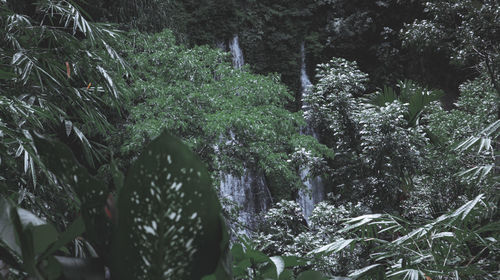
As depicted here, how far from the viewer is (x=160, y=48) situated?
5637 mm

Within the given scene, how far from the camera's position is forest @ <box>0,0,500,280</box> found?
311mm

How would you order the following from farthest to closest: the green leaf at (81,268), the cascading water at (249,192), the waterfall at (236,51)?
1. the waterfall at (236,51)
2. the cascading water at (249,192)
3. the green leaf at (81,268)

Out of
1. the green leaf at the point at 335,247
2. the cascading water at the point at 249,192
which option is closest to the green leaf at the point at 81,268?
the green leaf at the point at 335,247

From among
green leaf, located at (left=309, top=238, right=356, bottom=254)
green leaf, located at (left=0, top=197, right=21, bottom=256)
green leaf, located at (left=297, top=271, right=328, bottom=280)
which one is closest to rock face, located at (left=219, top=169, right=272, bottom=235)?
green leaf, located at (left=309, top=238, right=356, bottom=254)

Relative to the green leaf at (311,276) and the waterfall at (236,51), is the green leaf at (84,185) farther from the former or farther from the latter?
the waterfall at (236,51)

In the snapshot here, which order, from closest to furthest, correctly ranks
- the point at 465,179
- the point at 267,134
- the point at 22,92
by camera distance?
the point at 22,92 < the point at 465,179 < the point at 267,134

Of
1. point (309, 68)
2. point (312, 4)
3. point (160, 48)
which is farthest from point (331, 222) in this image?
point (312, 4)

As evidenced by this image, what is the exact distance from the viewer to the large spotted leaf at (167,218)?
30cm

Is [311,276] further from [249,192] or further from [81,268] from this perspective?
[249,192]

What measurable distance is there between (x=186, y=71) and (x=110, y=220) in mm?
5281

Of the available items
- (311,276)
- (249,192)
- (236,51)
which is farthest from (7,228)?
(236,51)

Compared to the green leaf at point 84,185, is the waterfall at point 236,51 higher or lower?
higher

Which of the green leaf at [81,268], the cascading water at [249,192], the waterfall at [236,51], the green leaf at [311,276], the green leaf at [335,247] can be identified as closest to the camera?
the green leaf at [81,268]

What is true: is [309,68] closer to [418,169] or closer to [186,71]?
[186,71]
